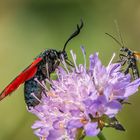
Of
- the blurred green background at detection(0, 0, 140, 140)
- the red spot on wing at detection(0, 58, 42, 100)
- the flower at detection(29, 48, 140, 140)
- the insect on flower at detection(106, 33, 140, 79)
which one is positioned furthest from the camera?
the blurred green background at detection(0, 0, 140, 140)

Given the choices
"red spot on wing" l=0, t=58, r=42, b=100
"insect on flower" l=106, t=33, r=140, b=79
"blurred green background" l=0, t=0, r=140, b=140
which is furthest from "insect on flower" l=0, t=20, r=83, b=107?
"blurred green background" l=0, t=0, r=140, b=140

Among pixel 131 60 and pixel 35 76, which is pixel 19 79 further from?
pixel 131 60

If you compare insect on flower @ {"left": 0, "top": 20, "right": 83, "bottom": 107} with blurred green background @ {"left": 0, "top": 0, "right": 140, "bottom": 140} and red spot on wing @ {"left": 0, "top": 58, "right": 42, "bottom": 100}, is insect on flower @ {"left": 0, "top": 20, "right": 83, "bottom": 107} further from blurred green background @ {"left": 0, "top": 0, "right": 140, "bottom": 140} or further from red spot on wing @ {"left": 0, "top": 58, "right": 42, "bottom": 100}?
blurred green background @ {"left": 0, "top": 0, "right": 140, "bottom": 140}

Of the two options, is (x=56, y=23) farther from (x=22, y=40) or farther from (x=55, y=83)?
(x=55, y=83)

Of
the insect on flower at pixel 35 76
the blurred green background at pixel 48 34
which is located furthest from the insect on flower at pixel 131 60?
the blurred green background at pixel 48 34

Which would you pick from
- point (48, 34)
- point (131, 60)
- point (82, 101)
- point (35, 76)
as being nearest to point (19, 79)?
point (35, 76)

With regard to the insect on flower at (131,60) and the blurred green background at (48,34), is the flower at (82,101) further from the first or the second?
the blurred green background at (48,34)

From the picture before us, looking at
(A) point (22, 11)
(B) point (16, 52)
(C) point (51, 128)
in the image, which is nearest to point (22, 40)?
(B) point (16, 52)
